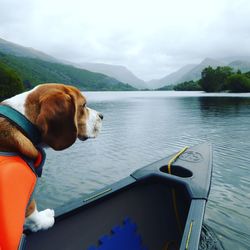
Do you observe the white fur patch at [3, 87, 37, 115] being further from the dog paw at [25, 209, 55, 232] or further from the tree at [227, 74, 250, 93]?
the tree at [227, 74, 250, 93]

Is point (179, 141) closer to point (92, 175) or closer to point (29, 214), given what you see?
point (92, 175)

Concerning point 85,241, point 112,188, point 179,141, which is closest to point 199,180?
point 112,188

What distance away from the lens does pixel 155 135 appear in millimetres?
22328

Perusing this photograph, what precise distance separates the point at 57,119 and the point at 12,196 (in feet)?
2.67

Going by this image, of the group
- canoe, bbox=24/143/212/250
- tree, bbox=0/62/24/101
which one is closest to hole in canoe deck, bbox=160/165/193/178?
canoe, bbox=24/143/212/250

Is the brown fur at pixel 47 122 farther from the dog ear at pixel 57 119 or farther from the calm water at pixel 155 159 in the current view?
the calm water at pixel 155 159

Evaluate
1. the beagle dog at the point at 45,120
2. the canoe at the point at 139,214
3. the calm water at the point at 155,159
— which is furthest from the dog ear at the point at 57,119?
the calm water at the point at 155,159

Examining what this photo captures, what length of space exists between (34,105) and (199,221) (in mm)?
3075

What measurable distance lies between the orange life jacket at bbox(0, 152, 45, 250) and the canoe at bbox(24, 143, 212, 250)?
176 centimetres

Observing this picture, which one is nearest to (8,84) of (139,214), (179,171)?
(179,171)

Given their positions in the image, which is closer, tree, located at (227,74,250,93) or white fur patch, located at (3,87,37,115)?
white fur patch, located at (3,87,37,115)

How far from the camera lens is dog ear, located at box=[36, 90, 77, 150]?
2.70 metres

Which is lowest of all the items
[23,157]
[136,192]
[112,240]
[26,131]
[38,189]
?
[38,189]

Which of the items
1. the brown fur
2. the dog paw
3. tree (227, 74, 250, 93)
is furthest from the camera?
tree (227, 74, 250, 93)
